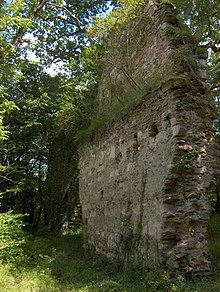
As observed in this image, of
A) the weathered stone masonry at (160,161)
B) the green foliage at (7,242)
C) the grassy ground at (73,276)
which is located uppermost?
the weathered stone masonry at (160,161)

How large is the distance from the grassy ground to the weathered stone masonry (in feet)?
1.10

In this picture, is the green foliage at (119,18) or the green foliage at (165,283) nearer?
the green foliage at (165,283)

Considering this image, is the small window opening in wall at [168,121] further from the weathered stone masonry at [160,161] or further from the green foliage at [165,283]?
the green foliage at [165,283]

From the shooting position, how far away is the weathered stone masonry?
5289 mm

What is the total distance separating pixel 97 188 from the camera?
28.5 ft

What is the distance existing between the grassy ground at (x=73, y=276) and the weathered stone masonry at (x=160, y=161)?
1.10 feet

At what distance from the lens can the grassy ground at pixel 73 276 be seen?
4695 mm

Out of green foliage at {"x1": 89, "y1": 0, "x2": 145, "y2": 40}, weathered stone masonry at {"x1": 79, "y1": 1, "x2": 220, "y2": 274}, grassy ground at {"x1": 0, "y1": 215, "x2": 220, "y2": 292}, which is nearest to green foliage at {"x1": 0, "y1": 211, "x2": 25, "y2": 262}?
grassy ground at {"x1": 0, "y1": 215, "x2": 220, "y2": 292}

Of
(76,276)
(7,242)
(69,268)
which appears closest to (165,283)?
(76,276)

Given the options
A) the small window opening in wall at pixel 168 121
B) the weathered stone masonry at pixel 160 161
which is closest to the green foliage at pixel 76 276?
the weathered stone masonry at pixel 160 161

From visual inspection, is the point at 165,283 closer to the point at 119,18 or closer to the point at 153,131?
the point at 153,131

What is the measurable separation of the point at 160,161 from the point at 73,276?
2.96 meters

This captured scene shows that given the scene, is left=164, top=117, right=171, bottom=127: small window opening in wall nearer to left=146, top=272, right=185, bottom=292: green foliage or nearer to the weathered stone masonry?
the weathered stone masonry

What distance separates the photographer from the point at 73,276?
6492 mm
